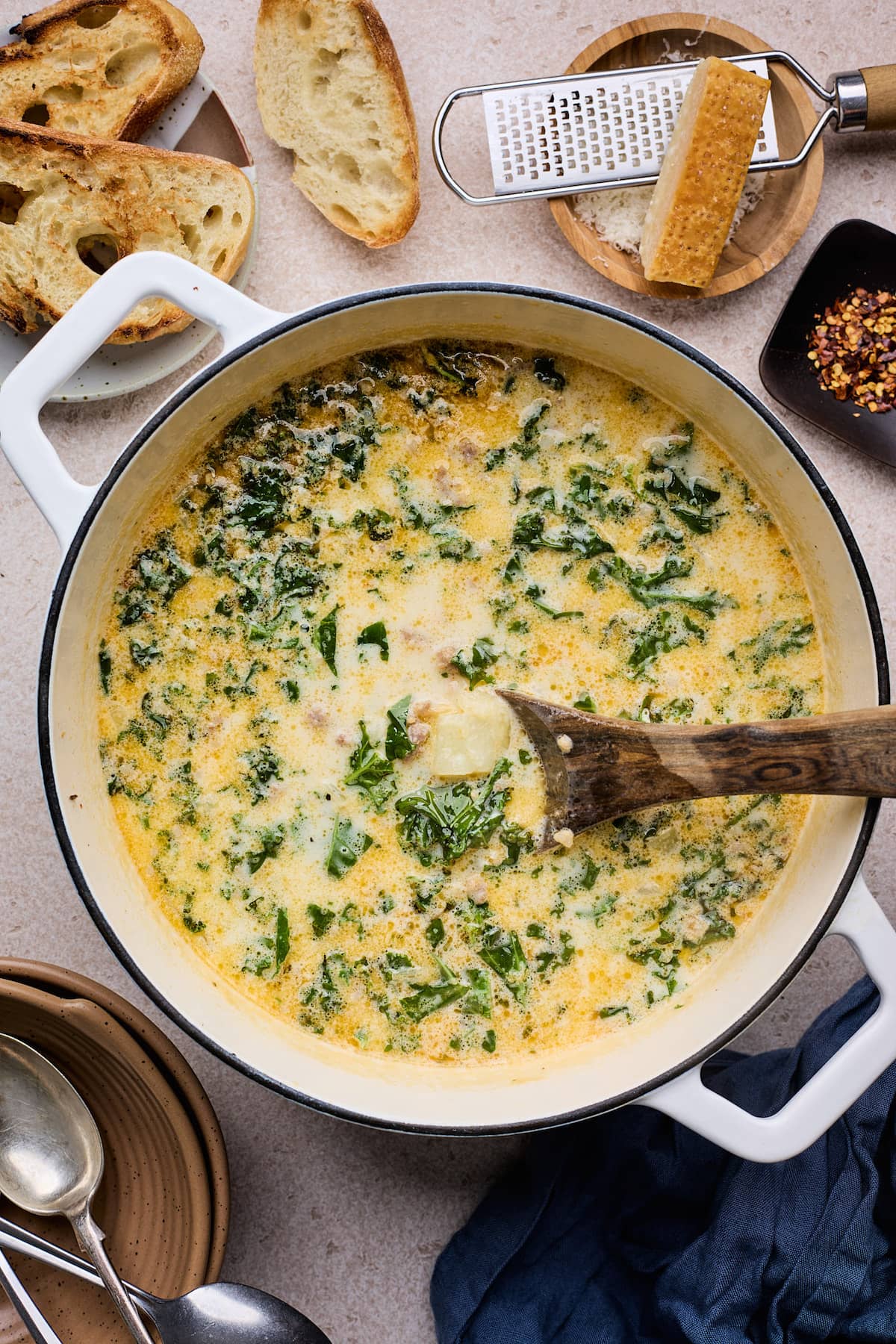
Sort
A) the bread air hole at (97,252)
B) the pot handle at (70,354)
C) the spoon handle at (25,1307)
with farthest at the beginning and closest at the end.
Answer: the bread air hole at (97,252) → the spoon handle at (25,1307) → the pot handle at (70,354)

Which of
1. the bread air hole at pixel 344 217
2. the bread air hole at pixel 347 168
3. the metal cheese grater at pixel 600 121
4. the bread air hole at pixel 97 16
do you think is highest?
the bread air hole at pixel 97 16

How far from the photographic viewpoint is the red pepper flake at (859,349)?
2.18 metres

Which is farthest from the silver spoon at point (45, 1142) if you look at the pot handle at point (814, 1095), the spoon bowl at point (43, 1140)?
the pot handle at point (814, 1095)

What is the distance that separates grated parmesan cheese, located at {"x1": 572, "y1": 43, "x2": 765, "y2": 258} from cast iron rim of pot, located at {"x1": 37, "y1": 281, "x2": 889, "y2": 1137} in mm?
444

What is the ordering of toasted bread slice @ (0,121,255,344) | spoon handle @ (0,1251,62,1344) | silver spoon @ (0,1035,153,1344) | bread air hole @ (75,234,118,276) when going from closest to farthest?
1. spoon handle @ (0,1251,62,1344)
2. silver spoon @ (0,1035,153,1344)
3. toasted bread slice @ (0,121,255,344)
4. bread air hole @ (75,234,118,276)

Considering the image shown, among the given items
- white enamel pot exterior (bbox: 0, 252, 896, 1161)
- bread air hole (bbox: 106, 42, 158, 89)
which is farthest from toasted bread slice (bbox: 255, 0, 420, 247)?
white enamel pot exterior (bbox: 0, 252, 896, 1161)

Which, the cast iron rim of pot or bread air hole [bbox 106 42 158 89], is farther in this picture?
A: bread air hole [bbox 106 42 158 89]

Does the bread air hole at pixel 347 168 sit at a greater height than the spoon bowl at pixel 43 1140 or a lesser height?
greater

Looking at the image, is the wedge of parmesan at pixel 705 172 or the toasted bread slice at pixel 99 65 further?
the toasted bread slice at pixel 99 65

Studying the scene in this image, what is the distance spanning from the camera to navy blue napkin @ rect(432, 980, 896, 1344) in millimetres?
2016

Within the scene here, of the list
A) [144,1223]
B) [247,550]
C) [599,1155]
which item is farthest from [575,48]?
[144,1223]

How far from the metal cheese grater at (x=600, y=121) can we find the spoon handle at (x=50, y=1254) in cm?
204

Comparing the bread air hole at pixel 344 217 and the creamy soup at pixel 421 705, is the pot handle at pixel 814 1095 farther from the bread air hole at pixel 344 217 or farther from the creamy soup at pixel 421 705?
the bread air hole at pixel 344 217

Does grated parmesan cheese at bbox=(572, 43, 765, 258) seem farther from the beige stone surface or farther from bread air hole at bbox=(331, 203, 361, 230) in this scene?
bread air hole at bbox=(331, 203, 361, 230)
